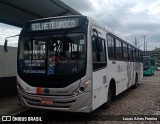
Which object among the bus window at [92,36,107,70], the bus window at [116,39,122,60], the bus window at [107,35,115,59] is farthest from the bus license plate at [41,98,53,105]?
the bus window at [116,39,122,60]

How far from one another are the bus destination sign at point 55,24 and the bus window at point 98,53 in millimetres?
778

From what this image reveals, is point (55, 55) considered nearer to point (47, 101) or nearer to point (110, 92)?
point (47, 101)

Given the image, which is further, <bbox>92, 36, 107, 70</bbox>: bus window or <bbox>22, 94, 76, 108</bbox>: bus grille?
<bbox>92, 36, 107, 70</bbox>: bus window

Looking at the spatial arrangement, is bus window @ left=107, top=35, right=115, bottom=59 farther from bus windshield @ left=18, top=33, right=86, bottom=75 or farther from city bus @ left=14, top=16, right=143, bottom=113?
bus windshield @ left=18, top=33, right=86, bottom=75

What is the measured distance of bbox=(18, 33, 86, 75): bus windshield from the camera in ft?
22.8

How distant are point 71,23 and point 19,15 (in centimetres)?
529

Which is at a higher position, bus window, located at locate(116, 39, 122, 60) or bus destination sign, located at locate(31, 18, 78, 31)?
bus destination sign, located at locate(31, 18, 78, 31)

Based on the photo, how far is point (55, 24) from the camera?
745 cm

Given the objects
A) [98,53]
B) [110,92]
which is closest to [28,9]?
[98,53]

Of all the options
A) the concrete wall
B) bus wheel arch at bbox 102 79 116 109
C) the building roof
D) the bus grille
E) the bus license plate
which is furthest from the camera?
the concrete wall

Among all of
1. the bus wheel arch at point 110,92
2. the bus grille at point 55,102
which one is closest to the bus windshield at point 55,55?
the bus grille at point 55,102

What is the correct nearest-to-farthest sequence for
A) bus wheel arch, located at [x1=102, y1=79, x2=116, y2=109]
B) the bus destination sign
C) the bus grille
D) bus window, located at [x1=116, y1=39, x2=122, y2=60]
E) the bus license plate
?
the bus grille
the bus license plate
the bus destination sign
bus wheel arch, located at [x1=102, y1=79, x2=116, y2=109]
bus window, located at [x1=116, y1=39, x2=122, y2=60]

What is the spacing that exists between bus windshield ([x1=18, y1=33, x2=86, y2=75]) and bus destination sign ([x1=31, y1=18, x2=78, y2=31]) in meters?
0.29

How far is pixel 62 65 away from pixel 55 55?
0.38 metres
